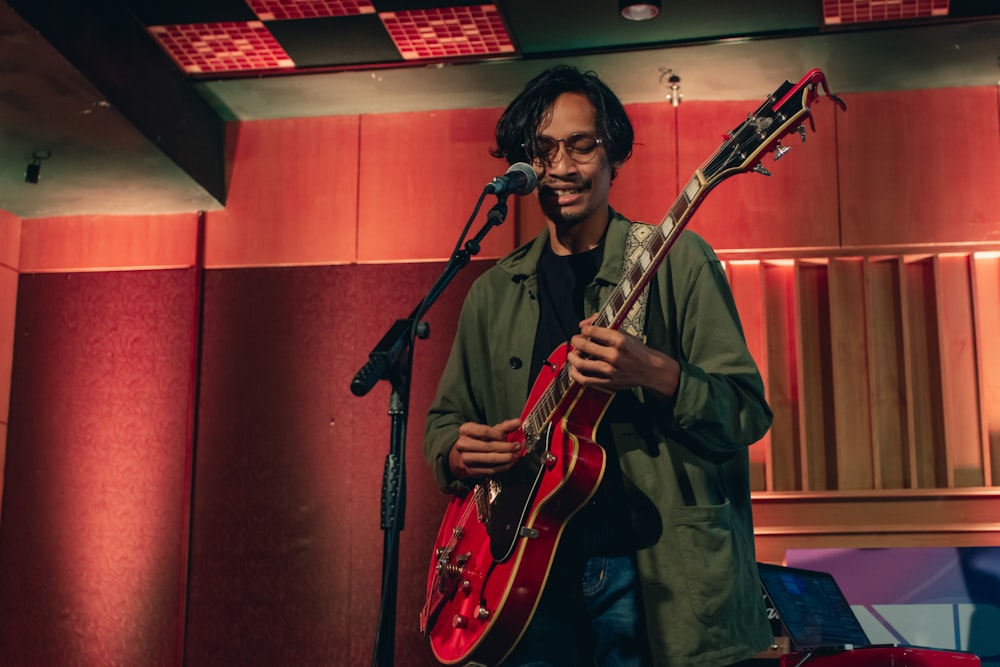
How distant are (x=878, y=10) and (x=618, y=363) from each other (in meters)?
2.85

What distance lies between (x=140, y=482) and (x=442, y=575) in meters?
2.99

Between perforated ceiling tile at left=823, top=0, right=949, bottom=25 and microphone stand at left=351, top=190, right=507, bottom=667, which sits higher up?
perforated ceiling tile at left=823, top=0, right=949, bottom=25

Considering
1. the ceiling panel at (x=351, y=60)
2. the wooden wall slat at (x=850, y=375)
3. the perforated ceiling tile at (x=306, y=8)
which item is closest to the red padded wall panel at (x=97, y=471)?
the ceiling panel at (x=351, y=60)

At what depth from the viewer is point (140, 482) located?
4.90 metres

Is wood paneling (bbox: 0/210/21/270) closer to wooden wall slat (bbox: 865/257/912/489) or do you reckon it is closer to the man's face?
the man's face

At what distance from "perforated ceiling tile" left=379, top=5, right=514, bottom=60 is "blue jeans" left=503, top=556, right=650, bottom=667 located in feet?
8.72

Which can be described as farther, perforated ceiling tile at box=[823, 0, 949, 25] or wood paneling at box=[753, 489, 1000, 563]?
wood paneling at box=[753, 489, 1000, 563]

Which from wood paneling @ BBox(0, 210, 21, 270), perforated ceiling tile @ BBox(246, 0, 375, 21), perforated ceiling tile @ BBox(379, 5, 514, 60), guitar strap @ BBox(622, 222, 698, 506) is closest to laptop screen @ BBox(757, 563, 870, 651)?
guitar strap @ BBox(622, 222, 698, 506)

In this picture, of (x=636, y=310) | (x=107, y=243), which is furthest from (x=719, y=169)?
(x=107, y=243)

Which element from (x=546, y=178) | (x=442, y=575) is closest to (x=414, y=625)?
(x=442, y=575)

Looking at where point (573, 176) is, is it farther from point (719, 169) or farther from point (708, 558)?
point (708, 558)

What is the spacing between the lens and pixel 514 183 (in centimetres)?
221

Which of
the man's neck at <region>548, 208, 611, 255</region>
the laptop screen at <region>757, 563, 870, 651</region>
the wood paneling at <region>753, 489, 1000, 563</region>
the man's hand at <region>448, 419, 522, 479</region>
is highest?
the man's neck at <region>548, 208, 611, 255</region>

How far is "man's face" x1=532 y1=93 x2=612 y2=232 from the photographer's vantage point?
7.54ft
